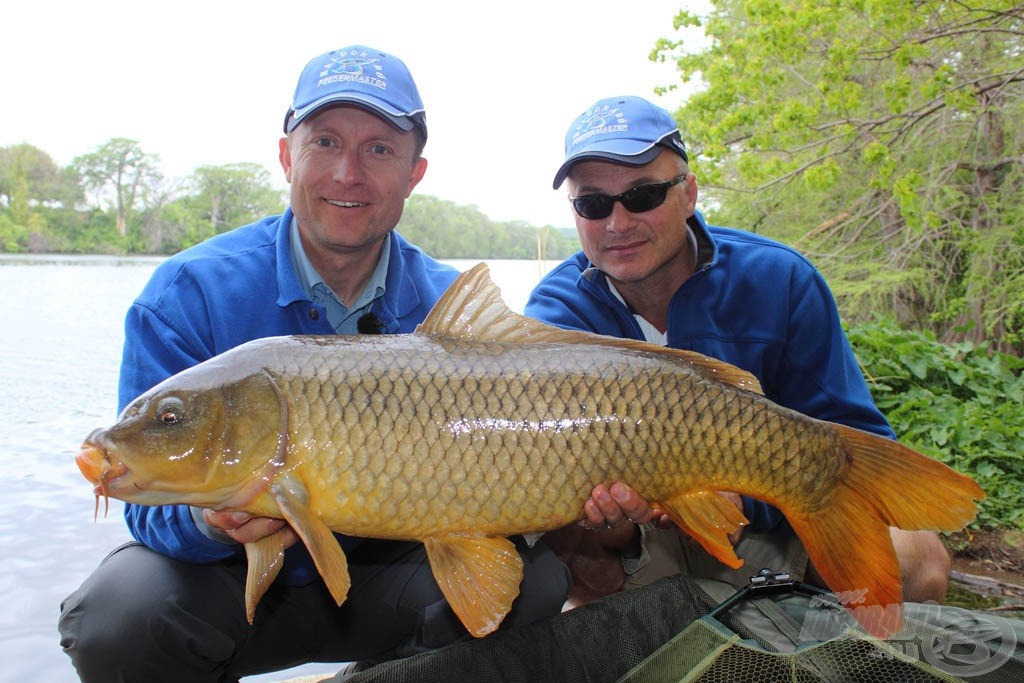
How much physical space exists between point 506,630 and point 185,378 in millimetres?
838

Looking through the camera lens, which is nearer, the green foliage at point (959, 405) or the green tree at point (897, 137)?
the green foliage at point (959, 405)

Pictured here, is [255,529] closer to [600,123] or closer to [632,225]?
[632,225]

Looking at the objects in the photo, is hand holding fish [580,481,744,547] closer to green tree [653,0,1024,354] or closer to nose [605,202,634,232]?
nose [605,202,634,232]

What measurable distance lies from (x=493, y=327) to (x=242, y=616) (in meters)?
0.83

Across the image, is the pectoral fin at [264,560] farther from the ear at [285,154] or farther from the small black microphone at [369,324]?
the ear at [285,154]

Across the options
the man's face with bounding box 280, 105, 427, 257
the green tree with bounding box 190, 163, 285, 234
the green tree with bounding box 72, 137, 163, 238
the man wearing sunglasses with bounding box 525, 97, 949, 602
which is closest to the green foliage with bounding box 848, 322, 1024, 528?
the man wearing sunglasses with bounding box 525, 97, 949, 602

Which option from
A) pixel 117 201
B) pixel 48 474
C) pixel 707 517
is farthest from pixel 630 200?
pixel 117 201

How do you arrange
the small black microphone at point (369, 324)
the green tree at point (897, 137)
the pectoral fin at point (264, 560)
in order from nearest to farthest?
the pectoral fin at point (264, 560), the small black microphone at point (369, 324), the green tree at point (897, 137)

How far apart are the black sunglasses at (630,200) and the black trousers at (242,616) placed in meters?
0.90

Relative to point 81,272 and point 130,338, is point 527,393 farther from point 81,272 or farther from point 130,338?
point 81,272

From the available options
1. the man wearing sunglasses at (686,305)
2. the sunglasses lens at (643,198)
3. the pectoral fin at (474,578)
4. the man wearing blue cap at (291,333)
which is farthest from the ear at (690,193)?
the pectoral fin at (474,578)

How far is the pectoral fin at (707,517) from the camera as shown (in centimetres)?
148

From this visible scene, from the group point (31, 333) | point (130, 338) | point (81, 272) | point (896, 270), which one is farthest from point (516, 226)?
point (130, 338)

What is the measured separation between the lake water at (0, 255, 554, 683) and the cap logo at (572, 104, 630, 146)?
6.27 ft
